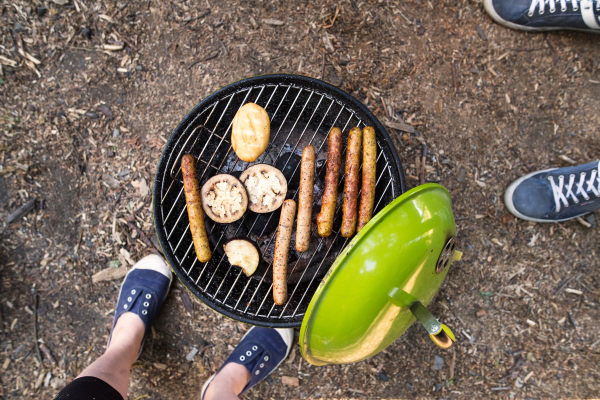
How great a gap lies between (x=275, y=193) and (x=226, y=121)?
79 centimetres

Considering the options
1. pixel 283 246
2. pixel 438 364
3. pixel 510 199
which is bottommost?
pixel 438 364

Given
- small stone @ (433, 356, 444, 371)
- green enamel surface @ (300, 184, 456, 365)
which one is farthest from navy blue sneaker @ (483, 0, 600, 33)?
small stone @ (433, 356, 444, 371)

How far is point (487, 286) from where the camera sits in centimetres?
337

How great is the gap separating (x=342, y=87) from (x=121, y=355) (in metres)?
3.32

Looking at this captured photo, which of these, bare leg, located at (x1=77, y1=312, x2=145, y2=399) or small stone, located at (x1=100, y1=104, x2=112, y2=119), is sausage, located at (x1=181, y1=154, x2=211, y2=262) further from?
small stone, located at (x1=100, y1=104, x2=112, y2=119)

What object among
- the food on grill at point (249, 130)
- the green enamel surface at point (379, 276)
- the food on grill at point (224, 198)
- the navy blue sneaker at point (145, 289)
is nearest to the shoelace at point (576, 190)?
the green enamel surface at point (379, 276)

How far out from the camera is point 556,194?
3230 millimetres

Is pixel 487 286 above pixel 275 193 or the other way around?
the other way around

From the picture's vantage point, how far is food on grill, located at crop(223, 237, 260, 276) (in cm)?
264

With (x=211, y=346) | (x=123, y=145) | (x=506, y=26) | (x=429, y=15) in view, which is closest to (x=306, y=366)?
(x=211, y=346)

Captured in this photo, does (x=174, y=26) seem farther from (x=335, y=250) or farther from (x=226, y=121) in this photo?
(x=335, y=250)

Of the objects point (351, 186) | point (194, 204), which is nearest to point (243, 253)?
point (194, 204)

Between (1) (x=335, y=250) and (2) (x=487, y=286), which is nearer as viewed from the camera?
(1) (x=335, y=250)

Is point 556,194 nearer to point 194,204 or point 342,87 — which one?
point 342,87
